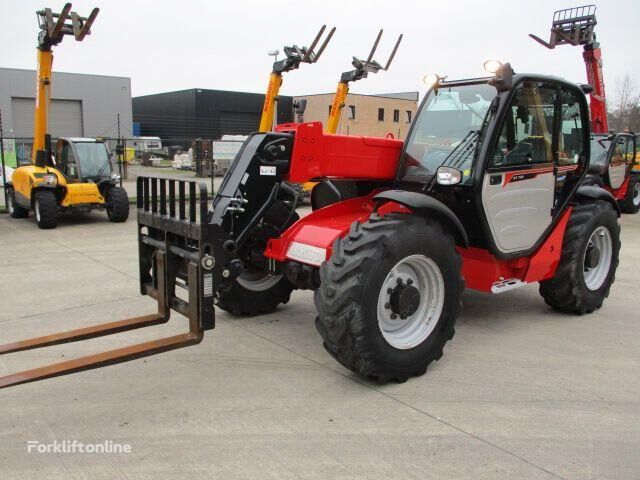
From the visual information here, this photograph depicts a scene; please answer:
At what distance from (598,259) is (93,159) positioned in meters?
10.6

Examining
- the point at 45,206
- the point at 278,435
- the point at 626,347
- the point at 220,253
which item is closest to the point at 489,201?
the point at 626,347

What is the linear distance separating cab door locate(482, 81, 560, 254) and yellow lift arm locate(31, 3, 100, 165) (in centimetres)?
929

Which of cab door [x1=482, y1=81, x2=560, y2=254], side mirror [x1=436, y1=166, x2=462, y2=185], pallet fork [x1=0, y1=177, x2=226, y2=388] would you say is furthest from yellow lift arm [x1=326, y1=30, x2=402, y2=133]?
pallet fork [x1=0, y1=177, x2=226, y2=388]

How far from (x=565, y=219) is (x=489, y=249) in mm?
1206

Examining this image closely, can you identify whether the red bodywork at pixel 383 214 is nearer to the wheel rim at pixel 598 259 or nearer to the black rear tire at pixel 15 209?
the wheel rim at pixel 598 259

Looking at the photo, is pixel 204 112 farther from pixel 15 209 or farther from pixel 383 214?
pixel 383 214

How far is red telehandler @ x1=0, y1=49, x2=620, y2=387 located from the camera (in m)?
3.62

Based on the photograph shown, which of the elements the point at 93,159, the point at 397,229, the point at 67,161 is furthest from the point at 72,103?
the point at 397,229

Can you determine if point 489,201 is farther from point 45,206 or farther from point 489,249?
point 45,206

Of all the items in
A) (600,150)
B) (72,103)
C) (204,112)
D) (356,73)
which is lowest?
(600,150)

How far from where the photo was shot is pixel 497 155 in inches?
178

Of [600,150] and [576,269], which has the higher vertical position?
[600,150]

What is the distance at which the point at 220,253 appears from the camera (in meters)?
3.73

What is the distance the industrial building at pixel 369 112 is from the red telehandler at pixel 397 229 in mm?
41801
